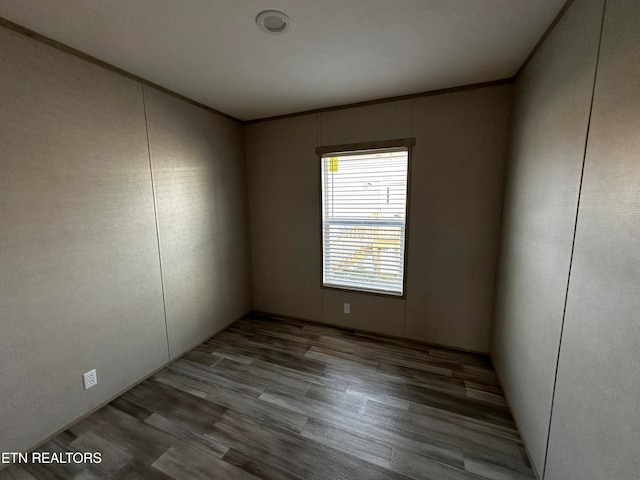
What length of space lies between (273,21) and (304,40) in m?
0.24

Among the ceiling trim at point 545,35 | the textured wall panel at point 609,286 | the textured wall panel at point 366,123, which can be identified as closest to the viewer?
the textured wall panel at point 609,286

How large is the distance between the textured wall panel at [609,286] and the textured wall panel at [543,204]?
0.11 meters

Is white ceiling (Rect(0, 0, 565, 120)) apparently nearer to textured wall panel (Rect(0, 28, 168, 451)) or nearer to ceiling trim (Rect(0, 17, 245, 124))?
ceiling trim (Rect(0, 17, 245, 124))

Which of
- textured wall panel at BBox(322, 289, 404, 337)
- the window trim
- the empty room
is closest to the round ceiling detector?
the empty room

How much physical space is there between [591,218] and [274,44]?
1.91 m

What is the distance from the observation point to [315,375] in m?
2.26

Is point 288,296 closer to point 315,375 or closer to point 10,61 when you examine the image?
point 315,375

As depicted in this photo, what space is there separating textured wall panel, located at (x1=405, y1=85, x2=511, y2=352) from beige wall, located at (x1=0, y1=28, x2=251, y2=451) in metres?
2.30

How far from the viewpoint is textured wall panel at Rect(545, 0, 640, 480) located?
33.3 inches

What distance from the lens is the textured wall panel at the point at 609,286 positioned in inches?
33.3

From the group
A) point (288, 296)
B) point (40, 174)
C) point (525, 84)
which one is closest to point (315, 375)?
point (288, 296)

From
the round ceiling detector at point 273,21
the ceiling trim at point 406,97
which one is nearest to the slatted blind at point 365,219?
the ceiling trim at point 406,97

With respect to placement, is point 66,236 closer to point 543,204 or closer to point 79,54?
point 79,54

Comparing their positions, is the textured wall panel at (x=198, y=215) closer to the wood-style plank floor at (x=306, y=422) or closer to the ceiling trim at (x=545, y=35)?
the wood-style plank floor at (x=306, y=422)
